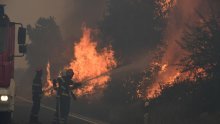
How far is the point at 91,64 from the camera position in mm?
28969

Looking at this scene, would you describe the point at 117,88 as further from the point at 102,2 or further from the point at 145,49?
the point at 102,2

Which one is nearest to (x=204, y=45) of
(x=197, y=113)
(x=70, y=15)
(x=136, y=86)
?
(x=197, y=113)

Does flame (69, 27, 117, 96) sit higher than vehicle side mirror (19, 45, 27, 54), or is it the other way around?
flame (69, 27, 117, 96)

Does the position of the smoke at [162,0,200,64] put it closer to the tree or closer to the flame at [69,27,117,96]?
the tree

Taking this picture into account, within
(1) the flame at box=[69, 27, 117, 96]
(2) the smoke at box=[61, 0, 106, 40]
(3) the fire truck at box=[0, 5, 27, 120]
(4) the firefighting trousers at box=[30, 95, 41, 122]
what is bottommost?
(4) the firefighting trousers at box=[30, 95, 41, 122]

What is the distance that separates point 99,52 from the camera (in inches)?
1150

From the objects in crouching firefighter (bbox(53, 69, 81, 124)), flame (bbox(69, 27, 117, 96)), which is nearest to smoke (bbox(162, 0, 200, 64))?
flame (bbox(69, 27, 117, 96))

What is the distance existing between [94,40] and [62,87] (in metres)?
15.2

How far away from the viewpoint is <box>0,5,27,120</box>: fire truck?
12.4 m

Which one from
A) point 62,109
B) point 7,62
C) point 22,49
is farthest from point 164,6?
point 7,62

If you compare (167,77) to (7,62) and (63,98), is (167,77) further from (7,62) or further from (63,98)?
(7,62)

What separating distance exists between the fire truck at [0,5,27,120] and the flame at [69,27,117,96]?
12509 millimetres

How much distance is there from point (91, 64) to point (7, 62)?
1594 centimetres

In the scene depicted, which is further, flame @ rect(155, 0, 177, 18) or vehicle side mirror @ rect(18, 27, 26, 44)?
flame @ rect(155, 0, 177, 18)
